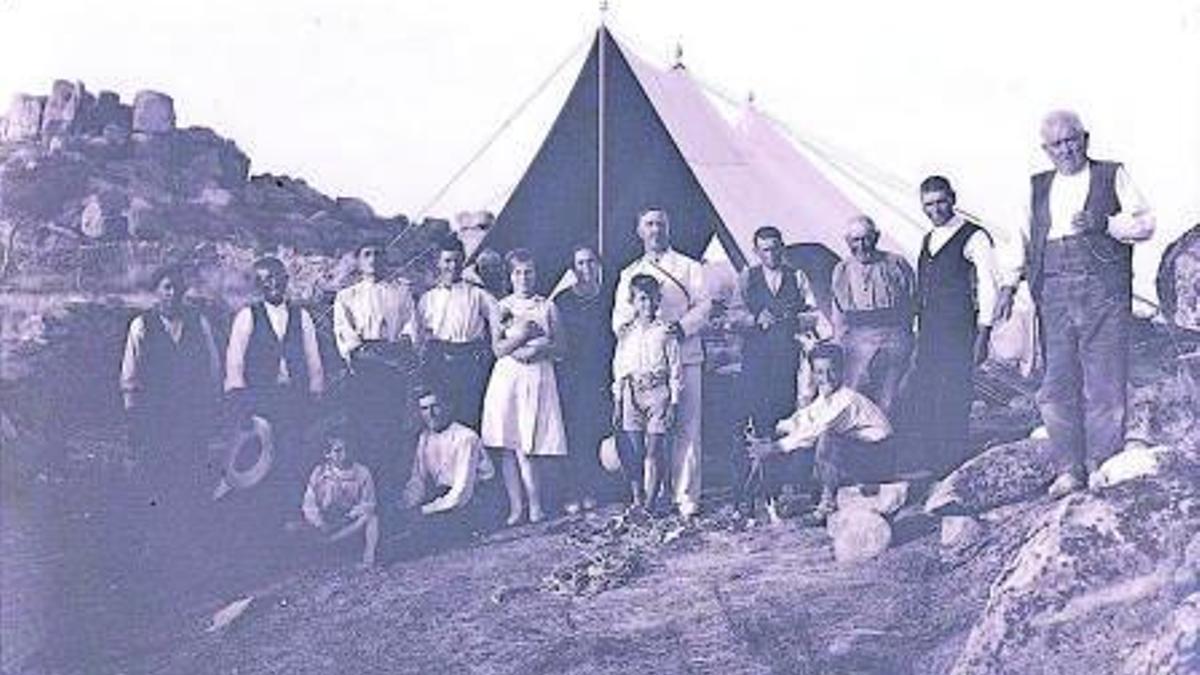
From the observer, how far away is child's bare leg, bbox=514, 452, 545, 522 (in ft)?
15.6

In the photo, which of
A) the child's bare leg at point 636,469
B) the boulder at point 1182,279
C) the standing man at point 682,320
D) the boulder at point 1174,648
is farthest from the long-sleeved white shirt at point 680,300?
the boulder at point 1174,648

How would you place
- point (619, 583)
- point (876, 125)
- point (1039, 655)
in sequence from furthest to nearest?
point (876, 125)
point (619, 583)
point (1039, 655)

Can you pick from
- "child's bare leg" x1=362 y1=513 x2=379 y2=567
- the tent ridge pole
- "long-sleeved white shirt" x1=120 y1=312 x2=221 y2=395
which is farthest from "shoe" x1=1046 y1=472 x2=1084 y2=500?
"long-sleeved white shirt" x1=120 y1=312 x2=221 y2=395

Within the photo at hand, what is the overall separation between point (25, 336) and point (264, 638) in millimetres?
1447

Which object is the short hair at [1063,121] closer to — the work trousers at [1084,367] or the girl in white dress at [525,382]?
the work trousers at [1084,367]

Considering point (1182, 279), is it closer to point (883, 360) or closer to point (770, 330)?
point (883, 360)

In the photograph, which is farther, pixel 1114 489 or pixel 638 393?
pixel 638 393

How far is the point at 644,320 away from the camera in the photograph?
4.67 metres

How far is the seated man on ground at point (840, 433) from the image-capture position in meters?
4.55

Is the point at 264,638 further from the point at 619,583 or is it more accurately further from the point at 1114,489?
the point at 1114,489

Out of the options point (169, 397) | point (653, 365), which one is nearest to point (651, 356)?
point (653, 365)

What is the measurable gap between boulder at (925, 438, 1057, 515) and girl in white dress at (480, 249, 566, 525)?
136 centimetres

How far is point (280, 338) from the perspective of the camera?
15.7 ft

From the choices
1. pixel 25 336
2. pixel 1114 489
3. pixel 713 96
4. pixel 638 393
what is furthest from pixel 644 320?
pixel 25 336
